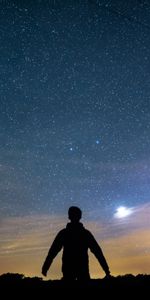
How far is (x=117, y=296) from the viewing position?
4.22 meters

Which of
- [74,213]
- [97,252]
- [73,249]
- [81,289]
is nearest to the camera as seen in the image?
[81,289]

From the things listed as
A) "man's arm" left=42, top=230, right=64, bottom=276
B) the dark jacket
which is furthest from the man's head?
"man's arm" left=42, top=230, right=64, bottom=276

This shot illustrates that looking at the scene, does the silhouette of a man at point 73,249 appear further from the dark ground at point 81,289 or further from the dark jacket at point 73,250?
the dark ground at point 81,289

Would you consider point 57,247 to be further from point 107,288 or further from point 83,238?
point 107,288

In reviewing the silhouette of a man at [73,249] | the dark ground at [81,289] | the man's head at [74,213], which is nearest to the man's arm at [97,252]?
the silhouette of a man at [73,249]

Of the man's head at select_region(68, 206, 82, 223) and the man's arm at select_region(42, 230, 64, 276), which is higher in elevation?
the man's head at select_region(68, 206, 82, 223)

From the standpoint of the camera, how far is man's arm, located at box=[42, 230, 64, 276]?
6156mm

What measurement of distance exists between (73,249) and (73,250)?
0.8 inches

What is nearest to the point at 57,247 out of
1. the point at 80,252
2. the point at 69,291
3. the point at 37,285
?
the point at 80,252

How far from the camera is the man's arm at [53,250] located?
242 inches

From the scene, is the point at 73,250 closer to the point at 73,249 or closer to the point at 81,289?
the point at 73,249

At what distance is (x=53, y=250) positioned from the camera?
620 centimetres

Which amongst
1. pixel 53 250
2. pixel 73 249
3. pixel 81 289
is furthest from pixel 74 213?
pixel 81 289

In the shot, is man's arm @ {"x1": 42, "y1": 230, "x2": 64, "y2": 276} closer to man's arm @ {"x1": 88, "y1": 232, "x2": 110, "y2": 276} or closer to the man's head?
the man's head
